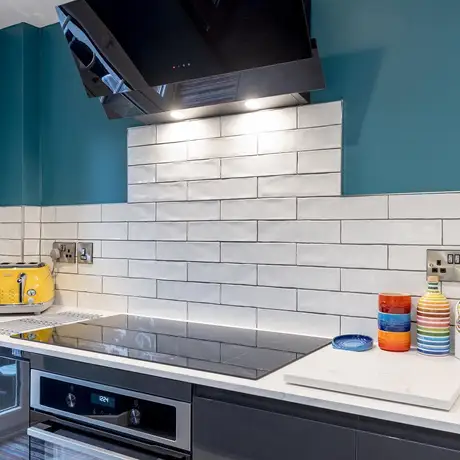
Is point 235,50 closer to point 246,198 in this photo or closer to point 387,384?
point 246,198

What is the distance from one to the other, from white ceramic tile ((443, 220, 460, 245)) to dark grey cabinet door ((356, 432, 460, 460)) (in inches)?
27.4

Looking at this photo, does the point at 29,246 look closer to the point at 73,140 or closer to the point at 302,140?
the point at 73,140

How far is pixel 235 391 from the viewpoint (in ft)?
3.99

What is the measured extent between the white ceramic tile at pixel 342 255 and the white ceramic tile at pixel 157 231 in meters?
0.53

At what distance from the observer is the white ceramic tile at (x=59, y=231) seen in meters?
2.36

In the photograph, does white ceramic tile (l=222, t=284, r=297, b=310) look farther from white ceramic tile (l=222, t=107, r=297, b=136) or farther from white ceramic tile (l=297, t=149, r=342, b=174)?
white ceramic tile (l=222, t=107, r=297, b=136)

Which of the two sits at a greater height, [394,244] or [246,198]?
[246,198]

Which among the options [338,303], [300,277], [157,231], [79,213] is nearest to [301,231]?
[300,277]

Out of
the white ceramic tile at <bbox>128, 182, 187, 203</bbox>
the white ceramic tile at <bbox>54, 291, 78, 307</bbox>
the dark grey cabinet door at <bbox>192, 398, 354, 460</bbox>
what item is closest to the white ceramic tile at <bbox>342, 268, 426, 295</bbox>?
the dark grey cabinet door at <bbox>192, 398, 354, 460</bbox>

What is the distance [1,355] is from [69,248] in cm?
73

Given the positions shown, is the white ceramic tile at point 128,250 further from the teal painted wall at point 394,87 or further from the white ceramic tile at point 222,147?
the teal painted wall at point 394,87

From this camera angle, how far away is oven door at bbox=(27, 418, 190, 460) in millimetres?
1368

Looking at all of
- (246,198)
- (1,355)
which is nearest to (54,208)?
(1,355)

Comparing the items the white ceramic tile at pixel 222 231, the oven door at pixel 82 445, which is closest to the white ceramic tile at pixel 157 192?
the white ceramic tile at pixel 222 231
